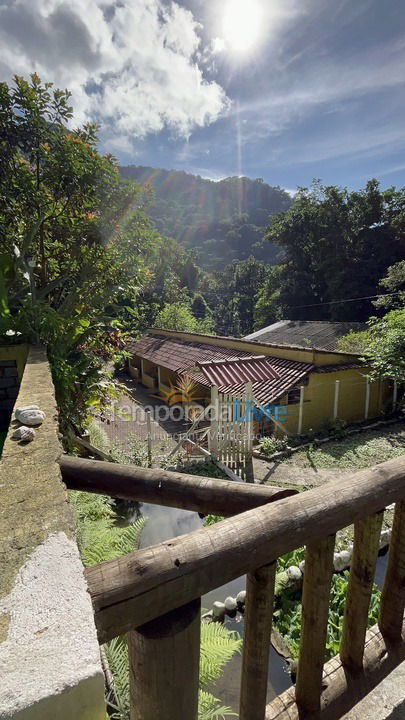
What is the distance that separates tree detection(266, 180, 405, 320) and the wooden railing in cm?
2655

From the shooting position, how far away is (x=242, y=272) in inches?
1847

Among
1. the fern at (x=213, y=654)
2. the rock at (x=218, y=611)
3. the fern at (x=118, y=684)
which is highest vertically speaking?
the fern at (x=118, y=684)

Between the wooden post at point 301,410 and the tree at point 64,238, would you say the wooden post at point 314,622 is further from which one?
the wooden post at point 301,410

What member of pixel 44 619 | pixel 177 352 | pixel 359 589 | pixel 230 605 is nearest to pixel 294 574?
pixel 230 605

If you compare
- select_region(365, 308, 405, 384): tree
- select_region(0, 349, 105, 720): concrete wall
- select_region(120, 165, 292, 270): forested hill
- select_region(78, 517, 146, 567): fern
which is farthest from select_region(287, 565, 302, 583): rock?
select_region(120, 165, 292, 270): forested hill

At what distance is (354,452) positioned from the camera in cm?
865

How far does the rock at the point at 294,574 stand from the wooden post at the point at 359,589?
126 inches

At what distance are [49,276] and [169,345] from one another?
12.4 meters

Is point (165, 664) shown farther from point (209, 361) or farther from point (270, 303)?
point (270, 303)

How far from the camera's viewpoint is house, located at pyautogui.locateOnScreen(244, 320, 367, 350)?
18859 millimetres

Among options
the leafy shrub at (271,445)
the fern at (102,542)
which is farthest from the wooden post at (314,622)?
the leafy shrub at (271,445)

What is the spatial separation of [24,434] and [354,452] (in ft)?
27.9

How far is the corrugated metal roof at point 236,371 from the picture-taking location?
8734 millimetres

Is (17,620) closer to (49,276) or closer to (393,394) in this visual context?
(49,276)
